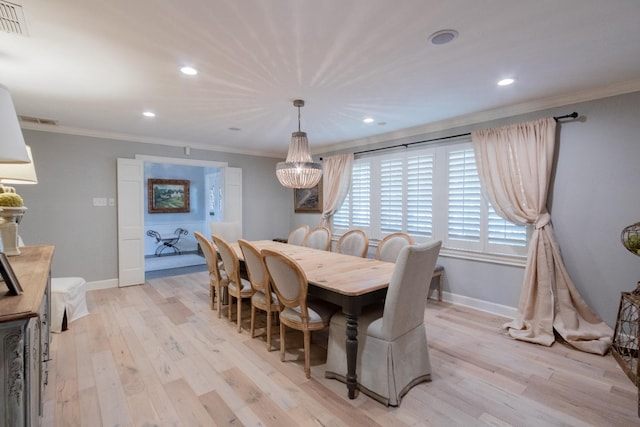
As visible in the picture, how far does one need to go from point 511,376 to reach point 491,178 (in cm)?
207

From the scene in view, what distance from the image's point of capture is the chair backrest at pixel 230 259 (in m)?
3.06

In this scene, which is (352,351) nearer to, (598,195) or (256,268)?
(256,268)

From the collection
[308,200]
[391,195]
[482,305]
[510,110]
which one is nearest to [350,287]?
[482,305]

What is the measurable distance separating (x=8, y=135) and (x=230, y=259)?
7.23 ft

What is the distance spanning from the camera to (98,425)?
6.01ft

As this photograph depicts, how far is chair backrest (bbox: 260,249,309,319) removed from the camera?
220cm

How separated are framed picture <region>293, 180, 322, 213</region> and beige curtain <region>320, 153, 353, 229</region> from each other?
20 centimetres

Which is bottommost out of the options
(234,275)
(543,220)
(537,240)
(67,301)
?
(67,301)

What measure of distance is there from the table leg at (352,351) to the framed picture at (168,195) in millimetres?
7145

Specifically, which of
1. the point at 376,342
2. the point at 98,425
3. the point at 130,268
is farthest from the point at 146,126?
the point at 376,342

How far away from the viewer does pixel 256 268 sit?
9.09 feet

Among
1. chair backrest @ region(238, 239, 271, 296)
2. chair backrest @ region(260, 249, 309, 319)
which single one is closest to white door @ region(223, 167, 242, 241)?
chair backrest @ region(238, 239, 271, 296)

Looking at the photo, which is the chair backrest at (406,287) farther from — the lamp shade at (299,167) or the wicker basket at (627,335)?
the wicker basket at (627,335)

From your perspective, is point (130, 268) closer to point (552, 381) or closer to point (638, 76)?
point (552, 381)
